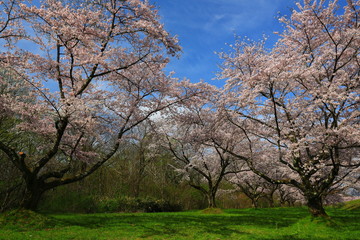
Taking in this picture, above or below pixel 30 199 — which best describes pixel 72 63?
above

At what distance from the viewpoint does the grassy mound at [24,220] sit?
32.1 ft

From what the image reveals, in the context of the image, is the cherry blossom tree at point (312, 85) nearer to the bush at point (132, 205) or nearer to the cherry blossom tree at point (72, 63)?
the cherry blossom tree at point (72, 63)

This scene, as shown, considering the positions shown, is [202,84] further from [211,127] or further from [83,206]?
[83,206]

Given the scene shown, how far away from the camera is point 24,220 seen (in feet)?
33.5

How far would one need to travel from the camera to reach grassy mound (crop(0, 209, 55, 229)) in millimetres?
9797

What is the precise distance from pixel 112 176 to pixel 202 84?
15866 millimetres

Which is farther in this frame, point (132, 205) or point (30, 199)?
point (132, 205)

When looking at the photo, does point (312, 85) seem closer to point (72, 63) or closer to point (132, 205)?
point (72, 63)

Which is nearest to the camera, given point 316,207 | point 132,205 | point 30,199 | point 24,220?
point 24,220

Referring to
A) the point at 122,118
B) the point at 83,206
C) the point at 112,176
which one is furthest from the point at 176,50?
the point at 112,176

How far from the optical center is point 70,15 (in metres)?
10.4

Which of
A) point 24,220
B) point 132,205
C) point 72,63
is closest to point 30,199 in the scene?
point 24,220

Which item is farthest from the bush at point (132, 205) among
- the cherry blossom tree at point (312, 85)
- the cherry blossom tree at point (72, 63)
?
the cherry blossom tree at point (312, 85)

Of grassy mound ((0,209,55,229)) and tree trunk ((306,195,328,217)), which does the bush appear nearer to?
grassy mound ((0,209,55,229))
